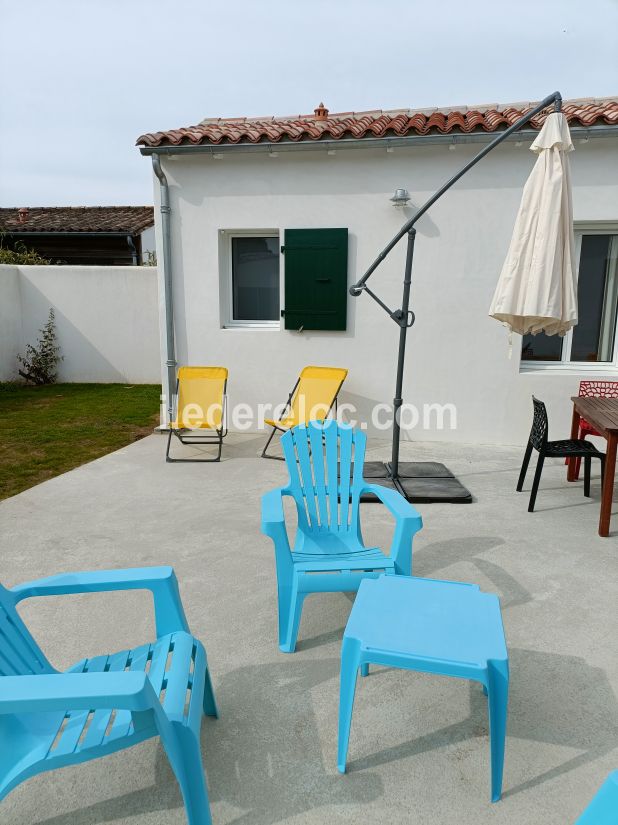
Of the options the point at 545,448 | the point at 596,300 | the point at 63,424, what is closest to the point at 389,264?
the point at 596,300

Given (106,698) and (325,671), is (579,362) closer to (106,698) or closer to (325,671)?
(325,671)

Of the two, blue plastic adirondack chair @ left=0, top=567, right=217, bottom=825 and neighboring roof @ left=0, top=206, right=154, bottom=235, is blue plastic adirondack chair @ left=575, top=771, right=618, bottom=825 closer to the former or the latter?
blue plastic adirondack chair @ left=0, top=567, right=217, bottom=825

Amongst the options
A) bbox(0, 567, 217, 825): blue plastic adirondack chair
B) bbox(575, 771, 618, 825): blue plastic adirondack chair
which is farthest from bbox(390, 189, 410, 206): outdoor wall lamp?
bbox(575, 771, 618, 825): blue plastic adirondack chair

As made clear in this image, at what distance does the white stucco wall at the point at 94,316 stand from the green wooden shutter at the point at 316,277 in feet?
16.6

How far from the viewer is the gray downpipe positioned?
6387 mm

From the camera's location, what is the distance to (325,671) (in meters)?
2.38

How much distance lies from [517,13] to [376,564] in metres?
7.11

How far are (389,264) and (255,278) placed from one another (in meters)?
1.69

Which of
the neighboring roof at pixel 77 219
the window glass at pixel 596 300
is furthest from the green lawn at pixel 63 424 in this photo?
the window glass at pixel 596 300

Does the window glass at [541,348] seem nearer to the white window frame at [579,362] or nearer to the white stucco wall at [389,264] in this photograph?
the white window frame at [579,362]

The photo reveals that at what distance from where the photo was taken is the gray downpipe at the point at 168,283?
6.39 m

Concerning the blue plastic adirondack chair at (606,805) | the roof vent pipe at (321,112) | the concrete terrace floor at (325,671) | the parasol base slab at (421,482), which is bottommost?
the concrete terrace floor at (325,671)

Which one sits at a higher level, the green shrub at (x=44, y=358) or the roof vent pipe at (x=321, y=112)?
the roof vent pipe at (x=321, y=112)

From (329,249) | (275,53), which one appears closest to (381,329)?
(329,249)
